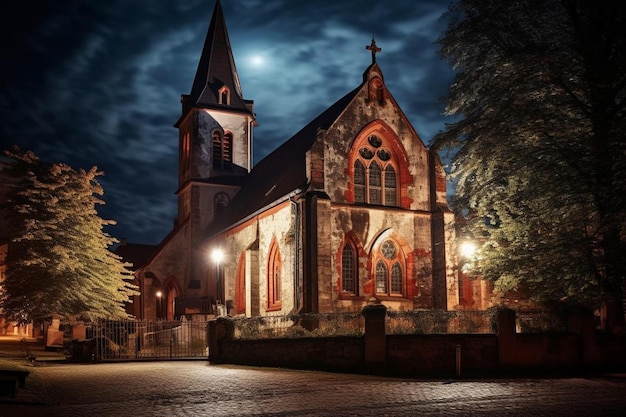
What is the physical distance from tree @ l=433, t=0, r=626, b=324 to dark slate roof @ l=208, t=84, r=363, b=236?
8.83 metres

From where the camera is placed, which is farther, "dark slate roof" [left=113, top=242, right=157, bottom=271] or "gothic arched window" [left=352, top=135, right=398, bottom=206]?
"dark slate roof" [left=113, top=242, right=157, bottom=271]

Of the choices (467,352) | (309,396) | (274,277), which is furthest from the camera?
(274,277)

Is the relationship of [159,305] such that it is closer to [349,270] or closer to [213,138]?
[213,138]

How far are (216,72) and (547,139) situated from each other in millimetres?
32466

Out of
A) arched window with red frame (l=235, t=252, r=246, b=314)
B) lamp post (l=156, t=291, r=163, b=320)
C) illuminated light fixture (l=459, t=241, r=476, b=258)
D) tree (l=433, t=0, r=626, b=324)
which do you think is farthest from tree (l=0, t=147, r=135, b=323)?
tree (l=433, t=0, r=626, b=324)

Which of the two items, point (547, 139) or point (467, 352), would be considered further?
point (547, 139)

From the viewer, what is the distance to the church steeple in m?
47.8

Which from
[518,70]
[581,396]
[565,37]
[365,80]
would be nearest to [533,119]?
[518,70]

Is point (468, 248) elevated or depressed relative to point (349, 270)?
elevated

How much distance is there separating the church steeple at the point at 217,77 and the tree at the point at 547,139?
26637 mm

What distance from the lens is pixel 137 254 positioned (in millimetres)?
69312

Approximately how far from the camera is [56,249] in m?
27.3

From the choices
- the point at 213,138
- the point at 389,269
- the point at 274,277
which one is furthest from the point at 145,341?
the point at 213,138

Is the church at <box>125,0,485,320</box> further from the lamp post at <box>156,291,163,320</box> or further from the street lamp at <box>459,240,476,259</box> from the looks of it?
the lamp post at <box>156,291,163,320</box>
